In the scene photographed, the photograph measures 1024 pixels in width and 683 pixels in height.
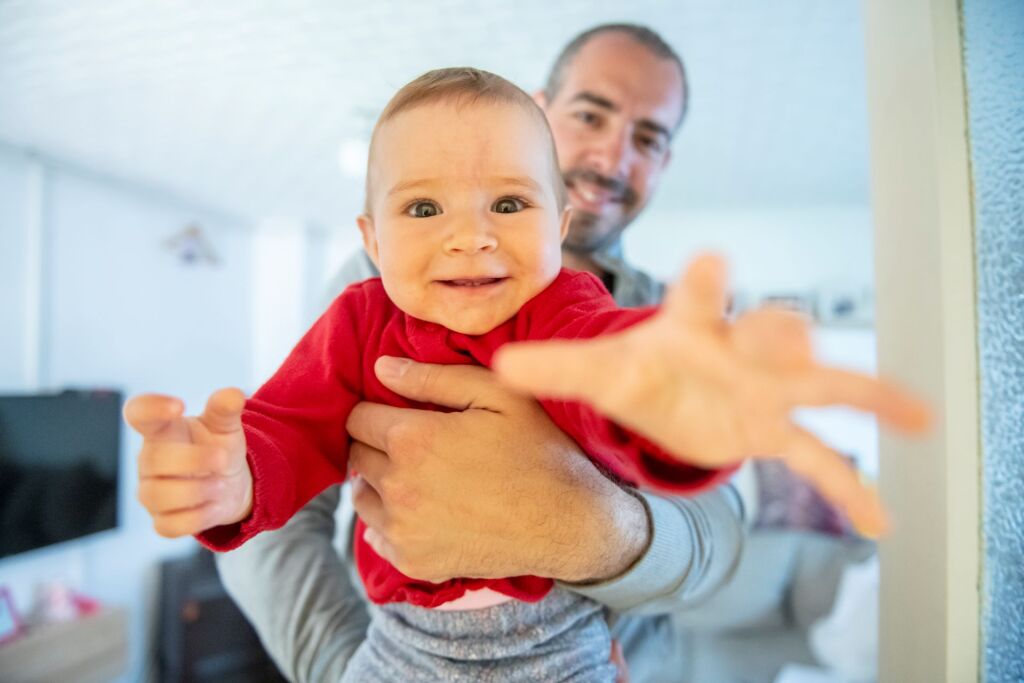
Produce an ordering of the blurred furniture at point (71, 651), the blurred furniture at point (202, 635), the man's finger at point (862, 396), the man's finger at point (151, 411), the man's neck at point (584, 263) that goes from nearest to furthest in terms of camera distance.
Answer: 1. the man's finger at point (862, 396)
2. the man's finger at point (151, 411)
3. the man's neck at point (584, 263)
4. the blurred furniture at point (71, 651)
5. the blurred furniture at point (202, 635)

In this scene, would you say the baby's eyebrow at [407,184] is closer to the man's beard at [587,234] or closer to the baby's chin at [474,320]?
the baby's chin at [474,320]

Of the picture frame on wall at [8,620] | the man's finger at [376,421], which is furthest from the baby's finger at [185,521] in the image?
the picture frame on wall at [8,620]

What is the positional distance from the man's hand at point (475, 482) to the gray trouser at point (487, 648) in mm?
65

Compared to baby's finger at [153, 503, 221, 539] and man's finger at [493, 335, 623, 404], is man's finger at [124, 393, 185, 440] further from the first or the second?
man's finger at [493, 335, 623, 404]

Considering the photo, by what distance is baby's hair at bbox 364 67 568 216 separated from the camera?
540mm

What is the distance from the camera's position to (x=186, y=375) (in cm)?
343

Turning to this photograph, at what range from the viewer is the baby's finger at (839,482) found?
24 cm

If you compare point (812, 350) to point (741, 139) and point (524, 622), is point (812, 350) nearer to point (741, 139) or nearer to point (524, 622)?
point (524, 622)

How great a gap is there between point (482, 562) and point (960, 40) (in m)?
0.65

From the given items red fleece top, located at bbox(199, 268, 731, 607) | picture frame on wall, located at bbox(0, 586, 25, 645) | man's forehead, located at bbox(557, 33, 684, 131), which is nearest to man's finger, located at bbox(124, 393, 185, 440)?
red fleece top, located at bbox(199, 268, 731, 607)

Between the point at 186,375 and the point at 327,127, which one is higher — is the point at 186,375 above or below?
below

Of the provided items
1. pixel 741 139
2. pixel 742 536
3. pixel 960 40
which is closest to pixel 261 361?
pixel 741 139

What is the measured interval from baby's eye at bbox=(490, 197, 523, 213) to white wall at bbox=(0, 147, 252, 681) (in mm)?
2906

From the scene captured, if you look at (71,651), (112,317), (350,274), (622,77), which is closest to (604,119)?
(622,77)
